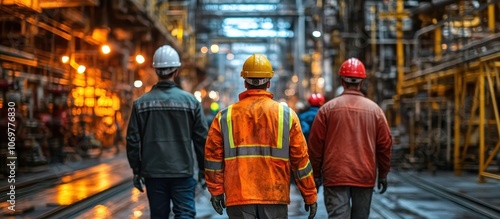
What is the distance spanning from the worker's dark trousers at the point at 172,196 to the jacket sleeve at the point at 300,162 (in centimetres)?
145

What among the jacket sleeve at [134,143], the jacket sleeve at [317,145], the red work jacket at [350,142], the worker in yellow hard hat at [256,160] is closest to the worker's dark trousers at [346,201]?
the red work jacket at [350,142]

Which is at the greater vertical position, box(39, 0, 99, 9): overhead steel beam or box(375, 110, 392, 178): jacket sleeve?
box(39, 0, 99, 9): overhead steel beam

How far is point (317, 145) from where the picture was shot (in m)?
5.53

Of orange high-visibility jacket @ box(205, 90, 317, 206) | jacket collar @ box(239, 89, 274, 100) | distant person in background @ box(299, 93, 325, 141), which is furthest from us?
distant person in background @ box(299, 93, 325, 141)

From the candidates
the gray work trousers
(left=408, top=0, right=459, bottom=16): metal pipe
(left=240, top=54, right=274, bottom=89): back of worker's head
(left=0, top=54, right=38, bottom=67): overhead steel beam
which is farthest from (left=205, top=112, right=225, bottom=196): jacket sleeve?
(left=408, top=0, right=459, bottom=16): metal pipe

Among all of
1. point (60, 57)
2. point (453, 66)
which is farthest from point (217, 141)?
point (60, 57)

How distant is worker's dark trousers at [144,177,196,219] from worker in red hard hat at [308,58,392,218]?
1.12m

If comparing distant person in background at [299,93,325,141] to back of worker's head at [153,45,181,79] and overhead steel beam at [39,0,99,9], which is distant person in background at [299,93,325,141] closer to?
back of worker's head at [153,45,181,79]

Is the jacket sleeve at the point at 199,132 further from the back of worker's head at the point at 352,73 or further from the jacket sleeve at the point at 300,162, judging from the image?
the jacket sleeve at the point at 300,162

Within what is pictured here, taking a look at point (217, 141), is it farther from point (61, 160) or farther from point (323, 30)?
point (323, 30)

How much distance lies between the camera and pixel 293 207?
980 centimetres

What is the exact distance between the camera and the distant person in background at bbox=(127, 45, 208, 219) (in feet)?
17.8

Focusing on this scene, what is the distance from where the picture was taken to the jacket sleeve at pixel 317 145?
552 cm

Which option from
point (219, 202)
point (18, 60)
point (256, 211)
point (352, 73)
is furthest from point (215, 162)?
point (18, 60)
